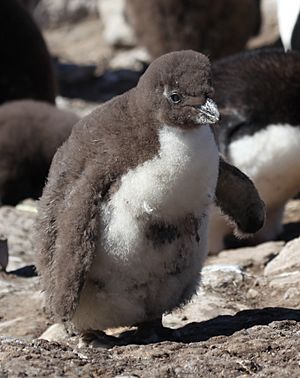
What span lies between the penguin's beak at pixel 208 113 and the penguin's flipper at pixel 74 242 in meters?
0.44

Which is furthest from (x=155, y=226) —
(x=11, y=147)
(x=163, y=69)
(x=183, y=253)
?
(x=11, y=147)

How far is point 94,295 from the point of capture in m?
4.10

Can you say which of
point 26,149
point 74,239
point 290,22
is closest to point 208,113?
point 74,239

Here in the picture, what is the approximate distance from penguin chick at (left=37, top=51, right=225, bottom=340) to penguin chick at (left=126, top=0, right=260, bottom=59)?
6957 mm

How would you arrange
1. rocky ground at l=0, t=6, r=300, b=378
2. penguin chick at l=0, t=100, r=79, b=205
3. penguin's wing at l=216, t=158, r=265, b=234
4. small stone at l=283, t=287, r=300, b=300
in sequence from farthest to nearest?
penguin chick at l=0, t=100, r=79, b=205, small stone at l=283, t=287, r=300, b=300, penguin's wing at l=216, t=158, r=265, b=234, rocky ground at l=0, t=6, r=300, b=378

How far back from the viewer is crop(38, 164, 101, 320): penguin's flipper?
12.9ft

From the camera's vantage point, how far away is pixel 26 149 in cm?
764

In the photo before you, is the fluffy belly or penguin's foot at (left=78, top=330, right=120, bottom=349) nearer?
the fluffy belly

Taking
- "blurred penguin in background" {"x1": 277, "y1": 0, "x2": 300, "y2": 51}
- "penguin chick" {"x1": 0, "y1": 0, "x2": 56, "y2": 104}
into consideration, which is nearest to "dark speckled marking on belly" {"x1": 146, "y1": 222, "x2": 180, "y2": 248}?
"blurred penguin in background" {"x1": 277, "y1": 0, "x2": 300, "y2": 51}

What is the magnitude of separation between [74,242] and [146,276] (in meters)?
0.28

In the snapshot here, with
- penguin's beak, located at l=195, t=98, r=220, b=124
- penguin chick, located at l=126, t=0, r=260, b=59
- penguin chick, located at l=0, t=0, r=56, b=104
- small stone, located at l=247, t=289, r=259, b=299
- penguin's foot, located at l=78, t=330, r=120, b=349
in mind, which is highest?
penguin chick, located at l=126, t=0, r=260, b=59

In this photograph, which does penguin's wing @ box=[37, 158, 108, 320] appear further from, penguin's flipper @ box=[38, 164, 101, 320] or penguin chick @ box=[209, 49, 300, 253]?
penguin chick @ box=[209, 49, 300, 253]

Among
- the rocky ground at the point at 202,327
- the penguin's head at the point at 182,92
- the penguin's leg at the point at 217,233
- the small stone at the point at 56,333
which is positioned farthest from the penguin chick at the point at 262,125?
the penguin's head at the point at 182,92

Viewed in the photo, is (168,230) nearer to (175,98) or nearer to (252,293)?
(175,98)
